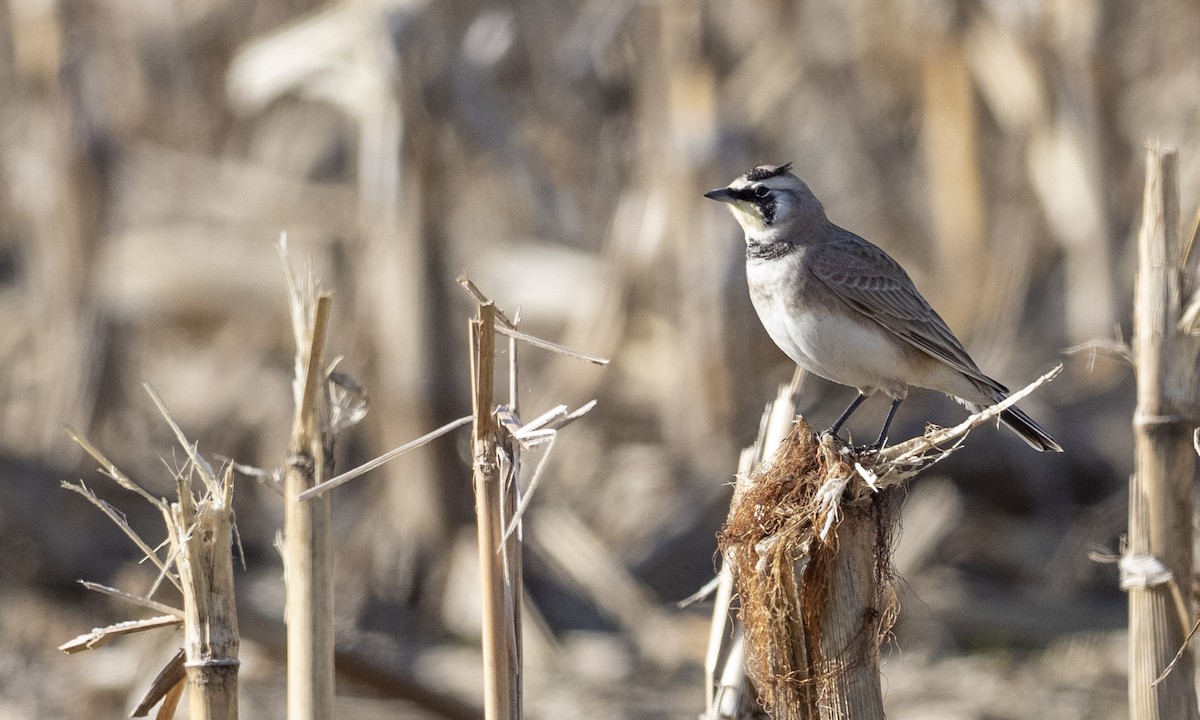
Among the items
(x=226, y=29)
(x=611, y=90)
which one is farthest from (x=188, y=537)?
(x=226, y=29)

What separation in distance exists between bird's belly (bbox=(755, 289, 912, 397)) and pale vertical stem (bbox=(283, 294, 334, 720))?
2.16 m

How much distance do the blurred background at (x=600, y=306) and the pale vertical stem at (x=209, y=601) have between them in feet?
15.1

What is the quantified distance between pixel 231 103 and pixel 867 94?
6.00m

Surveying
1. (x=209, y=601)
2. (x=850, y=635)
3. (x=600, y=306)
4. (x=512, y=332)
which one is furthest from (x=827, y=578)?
(x=600, y=306)

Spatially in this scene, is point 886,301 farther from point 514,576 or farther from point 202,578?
point 202,578

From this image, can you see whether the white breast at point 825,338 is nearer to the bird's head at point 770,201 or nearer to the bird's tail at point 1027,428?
the bird's head at point 770,201

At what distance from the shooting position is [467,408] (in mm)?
10469

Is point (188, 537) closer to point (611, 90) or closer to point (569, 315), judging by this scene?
point (569, 315)

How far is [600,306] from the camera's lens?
10797 millimetres

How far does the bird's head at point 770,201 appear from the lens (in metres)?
5.68

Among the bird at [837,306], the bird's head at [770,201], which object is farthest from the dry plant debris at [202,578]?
the bird's head at [770,201]

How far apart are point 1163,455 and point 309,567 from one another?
2334 mm

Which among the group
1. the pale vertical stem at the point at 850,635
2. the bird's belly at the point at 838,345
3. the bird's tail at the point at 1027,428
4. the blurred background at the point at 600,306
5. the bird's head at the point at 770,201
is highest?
the blurred background at the point at 600,306

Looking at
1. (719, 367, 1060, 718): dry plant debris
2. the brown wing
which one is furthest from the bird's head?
(719, 367, 1060, 718): dry plant debris
